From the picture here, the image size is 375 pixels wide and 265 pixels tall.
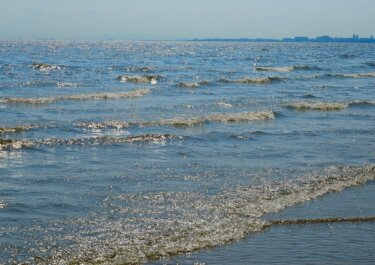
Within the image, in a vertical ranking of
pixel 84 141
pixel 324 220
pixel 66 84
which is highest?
pixel 66 84

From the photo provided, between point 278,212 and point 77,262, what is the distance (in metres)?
4.23

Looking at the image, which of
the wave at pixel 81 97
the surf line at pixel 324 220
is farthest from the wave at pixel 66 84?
the surf line at pixel 324 220

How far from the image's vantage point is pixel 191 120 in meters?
23.2

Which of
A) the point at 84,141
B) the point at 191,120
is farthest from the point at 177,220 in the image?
the point at 191,120

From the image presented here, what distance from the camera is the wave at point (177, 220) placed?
878 cm

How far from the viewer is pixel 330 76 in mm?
54781

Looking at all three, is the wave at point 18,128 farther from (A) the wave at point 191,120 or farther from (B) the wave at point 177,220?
(B) the wave at point 177,220

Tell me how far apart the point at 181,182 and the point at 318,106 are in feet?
57.8

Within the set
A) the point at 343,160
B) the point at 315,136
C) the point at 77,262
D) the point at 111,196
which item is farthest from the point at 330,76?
the point at 77,262

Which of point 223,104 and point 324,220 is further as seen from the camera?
point 223,104

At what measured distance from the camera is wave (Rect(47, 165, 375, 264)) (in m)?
8.78

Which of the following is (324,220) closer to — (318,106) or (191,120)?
(191,120)

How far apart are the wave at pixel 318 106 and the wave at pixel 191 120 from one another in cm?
359

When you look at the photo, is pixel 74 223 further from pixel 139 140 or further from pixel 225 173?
pixel 139 140
